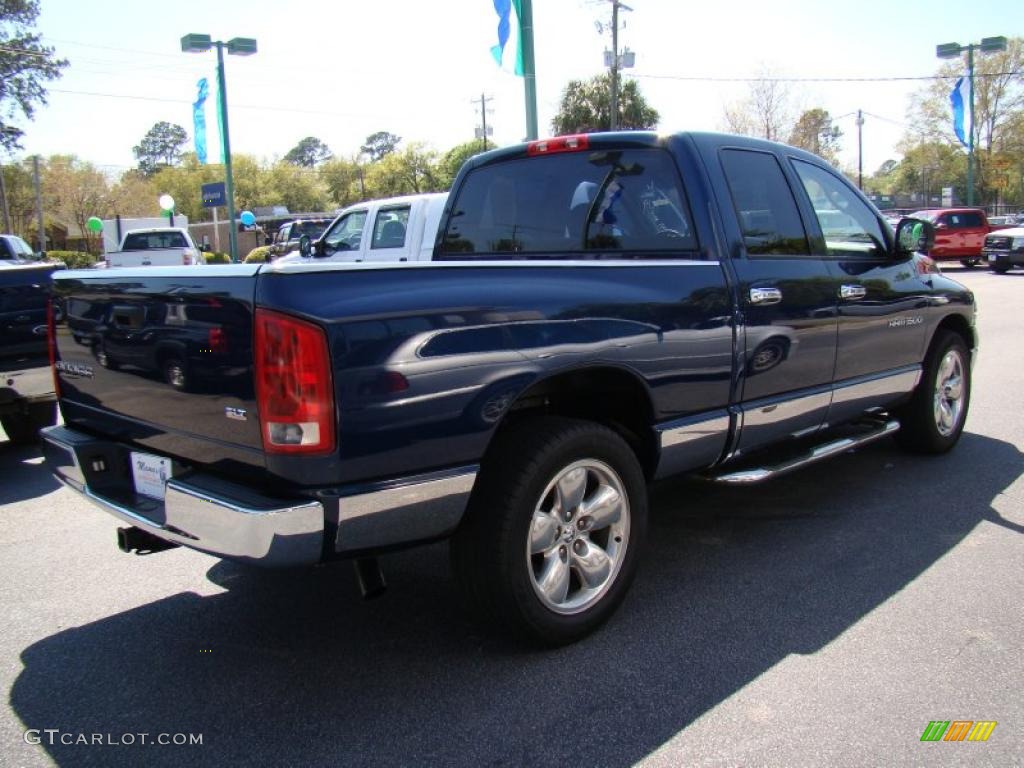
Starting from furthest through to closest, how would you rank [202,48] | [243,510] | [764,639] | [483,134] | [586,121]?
[483,134] < [586,121] < [202,48] < [764,639] < [243,510]

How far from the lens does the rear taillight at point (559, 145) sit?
4.06 meters

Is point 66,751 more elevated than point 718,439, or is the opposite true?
point 718,439

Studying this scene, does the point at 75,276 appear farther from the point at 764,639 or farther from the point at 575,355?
the point at 764,639

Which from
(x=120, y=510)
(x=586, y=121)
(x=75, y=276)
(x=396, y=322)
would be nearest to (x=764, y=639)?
(x=396, y=322)

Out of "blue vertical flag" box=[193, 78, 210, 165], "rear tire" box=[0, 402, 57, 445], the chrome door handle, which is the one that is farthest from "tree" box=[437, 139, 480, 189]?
the chrome door handle

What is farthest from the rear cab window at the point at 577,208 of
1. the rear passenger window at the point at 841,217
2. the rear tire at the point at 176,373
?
the rear tire at the point at 176,373

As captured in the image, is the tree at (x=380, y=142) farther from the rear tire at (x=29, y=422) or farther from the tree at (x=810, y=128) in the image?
the rear tire at (x=29, y=422)

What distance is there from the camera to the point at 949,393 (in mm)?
5523

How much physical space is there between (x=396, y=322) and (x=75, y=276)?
1.57 meters

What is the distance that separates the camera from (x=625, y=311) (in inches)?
124

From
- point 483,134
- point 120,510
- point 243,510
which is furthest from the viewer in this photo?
point 483,134

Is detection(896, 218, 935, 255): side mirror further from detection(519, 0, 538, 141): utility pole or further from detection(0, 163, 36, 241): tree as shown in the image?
detection(0, 163, 36, 241): tree

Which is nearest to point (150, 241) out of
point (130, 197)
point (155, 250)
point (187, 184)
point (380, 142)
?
point (155, 250)

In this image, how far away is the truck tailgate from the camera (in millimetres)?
2496
